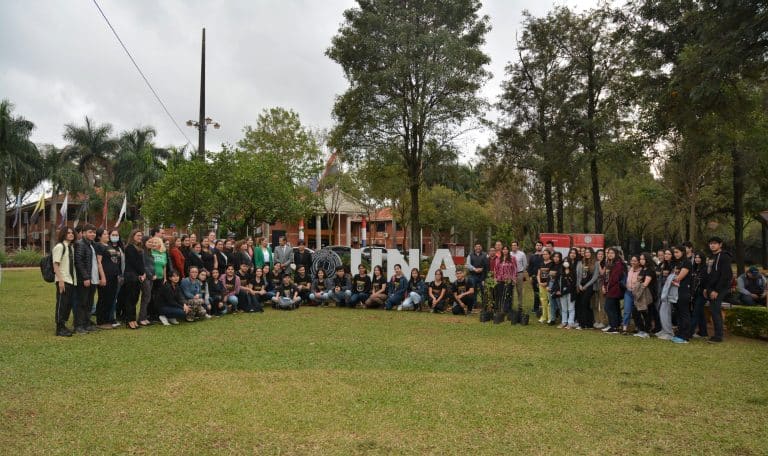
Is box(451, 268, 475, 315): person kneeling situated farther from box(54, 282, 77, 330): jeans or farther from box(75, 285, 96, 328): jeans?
box(54, 282, 77, 330): jeans

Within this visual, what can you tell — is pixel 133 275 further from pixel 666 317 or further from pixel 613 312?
pixel 666 317

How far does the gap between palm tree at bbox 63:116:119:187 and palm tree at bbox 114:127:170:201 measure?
3.09 ft

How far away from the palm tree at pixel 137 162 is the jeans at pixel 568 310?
3817 centimetres

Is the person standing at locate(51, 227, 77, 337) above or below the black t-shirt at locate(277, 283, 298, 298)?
above

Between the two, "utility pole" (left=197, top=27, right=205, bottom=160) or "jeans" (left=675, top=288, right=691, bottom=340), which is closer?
"jeans" (left=675, top=288, right=691, bottom=340)

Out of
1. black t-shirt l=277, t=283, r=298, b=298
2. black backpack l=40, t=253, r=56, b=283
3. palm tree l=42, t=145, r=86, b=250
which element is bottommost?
black t-shirt l=277, t=283, r=298, b=298

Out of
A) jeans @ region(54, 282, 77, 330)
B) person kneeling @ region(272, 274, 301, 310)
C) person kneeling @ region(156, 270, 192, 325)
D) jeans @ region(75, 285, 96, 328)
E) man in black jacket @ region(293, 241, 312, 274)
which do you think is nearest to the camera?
jeans @ region(54, 282, 77, 330)

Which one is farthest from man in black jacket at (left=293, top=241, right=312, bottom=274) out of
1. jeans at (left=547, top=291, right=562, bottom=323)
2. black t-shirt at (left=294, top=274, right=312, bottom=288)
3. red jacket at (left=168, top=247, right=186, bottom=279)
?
jeans at (left=547, top=291, right=562, bottom=323)

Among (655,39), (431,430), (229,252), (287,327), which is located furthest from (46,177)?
(431,430)

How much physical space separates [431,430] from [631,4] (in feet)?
59.2

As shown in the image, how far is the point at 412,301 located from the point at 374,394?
7.96 meters

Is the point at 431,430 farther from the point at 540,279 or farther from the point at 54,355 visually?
the point at 540,279

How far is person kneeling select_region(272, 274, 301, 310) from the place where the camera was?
13.5 meters

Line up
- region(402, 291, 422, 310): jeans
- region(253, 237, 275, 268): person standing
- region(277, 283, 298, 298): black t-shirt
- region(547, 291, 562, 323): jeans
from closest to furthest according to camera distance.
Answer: region(547, 291, 562, 323): jeans, region(402, 291, 422, 310): jeans, region(277, 283, 298, 298): black t-shirt, region(253, 237, 275, 268): person standing
